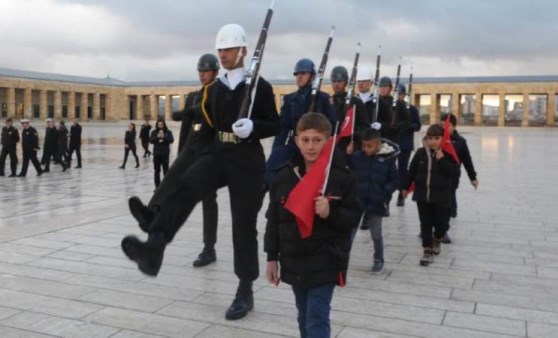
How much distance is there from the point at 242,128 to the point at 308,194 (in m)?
1.19

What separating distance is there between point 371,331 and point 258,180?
1395mm


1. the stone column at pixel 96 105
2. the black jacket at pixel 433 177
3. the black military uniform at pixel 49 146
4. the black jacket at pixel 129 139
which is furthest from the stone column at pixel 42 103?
the black jacket at pixel 433 177

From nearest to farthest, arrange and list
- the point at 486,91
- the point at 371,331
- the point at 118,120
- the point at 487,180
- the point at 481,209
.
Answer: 1. the point at 371,331
2. the point at 481,209
3. the point at 487,180
4. the point at 486,91
5. the point at 118,120

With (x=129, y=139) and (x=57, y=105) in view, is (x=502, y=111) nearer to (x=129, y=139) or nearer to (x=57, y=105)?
(x=129, y=139)

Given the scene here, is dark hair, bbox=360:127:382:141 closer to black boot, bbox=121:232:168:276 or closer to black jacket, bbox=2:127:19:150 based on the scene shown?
black boot, bbox=121:232:168:276

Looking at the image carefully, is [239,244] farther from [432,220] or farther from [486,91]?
[486,91]

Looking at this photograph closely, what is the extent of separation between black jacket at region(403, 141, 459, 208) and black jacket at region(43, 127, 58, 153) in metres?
14.6

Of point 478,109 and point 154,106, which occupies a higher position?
point 154,106

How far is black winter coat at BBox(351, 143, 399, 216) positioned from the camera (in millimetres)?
5850

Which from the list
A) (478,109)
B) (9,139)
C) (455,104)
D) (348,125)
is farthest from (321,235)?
(455,104)

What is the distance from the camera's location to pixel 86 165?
64.8 ft

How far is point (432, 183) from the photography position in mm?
6152

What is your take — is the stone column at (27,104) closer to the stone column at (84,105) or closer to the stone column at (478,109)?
the stone column at (84,105)

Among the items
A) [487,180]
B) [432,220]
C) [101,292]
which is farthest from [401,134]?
[101,292]
